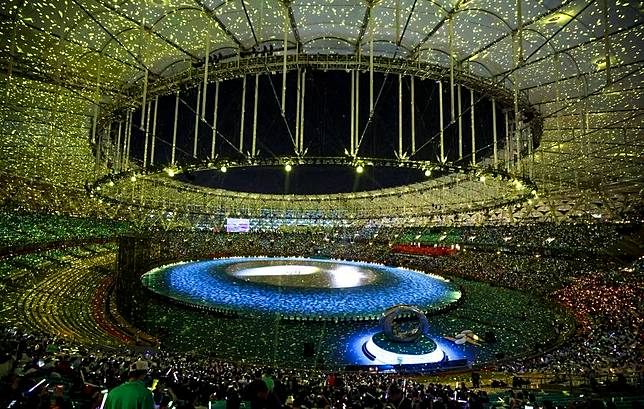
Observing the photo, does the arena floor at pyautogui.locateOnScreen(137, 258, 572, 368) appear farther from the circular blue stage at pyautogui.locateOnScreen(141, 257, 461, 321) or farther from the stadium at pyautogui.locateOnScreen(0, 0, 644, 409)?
the stadium at pyautogui.locateOnScreen(0, 0, 644, 409)

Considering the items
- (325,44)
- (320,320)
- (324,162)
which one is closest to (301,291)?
(320,320)

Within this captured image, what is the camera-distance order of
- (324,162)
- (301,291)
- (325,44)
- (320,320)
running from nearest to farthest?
(324,162) < (325,44) < (320,320) < (301,291)

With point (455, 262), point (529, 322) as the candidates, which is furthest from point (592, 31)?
point (455, 262)

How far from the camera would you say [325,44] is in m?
12.3

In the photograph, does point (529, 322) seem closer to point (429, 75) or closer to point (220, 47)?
point (429, 75)

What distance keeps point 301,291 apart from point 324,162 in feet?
57.4

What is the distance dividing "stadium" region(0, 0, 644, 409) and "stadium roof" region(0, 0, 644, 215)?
0.08 m

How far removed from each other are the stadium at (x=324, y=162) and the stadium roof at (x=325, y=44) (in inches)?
3.1

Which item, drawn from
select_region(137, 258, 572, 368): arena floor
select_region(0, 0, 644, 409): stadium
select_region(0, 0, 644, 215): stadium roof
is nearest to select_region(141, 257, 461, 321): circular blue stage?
select_region(137, 258, 572, 368): arena floor

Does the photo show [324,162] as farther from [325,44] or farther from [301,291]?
[301,291]

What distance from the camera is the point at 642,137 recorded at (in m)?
16.8

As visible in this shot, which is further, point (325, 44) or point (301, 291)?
point (301, 291)

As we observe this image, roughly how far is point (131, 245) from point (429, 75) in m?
19.3

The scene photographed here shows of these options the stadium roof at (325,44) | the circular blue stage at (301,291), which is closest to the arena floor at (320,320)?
the circular blue stage at (301,291)
